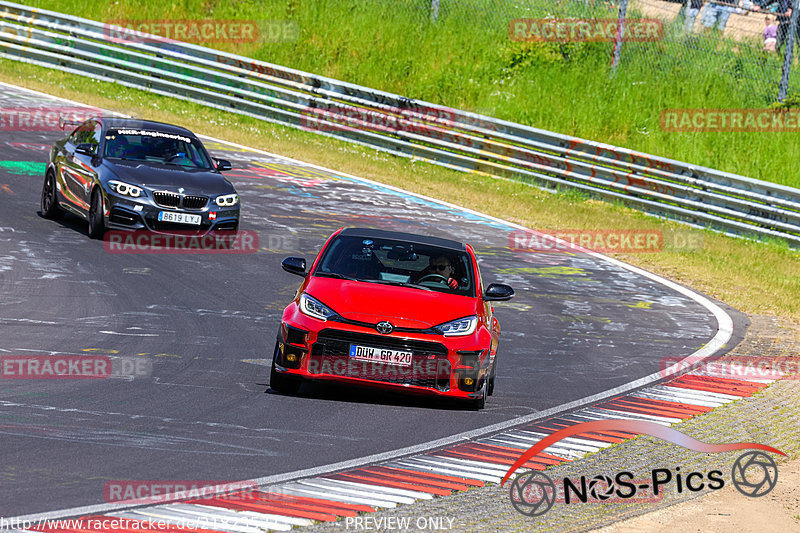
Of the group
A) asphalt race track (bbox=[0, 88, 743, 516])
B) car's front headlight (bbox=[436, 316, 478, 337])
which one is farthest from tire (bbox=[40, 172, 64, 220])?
car's front headlight (bbox=[436, 316, 478, 337])

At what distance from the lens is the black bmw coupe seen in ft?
52.9

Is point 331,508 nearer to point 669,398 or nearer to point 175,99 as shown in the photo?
point 669,398

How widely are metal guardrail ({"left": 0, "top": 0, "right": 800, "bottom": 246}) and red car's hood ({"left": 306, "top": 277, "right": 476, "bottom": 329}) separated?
13.3m

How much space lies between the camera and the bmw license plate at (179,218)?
53.3ft

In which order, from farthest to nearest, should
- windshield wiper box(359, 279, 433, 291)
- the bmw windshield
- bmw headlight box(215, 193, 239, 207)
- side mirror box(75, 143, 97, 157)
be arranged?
the bmw windshield < side mirror box(75, 143, 97, 157) < bmw headlight box(215, 193, 239, 207) < windshield wiper box(359, 279, 433, 291)

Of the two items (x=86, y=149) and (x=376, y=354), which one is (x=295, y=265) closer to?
(x=376, y=354)

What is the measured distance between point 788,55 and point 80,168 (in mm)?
15793

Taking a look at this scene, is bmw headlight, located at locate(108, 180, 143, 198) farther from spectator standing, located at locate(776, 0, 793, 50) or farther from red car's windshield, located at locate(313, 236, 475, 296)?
spectator standing, located at locate(776, 0, 793, 50)

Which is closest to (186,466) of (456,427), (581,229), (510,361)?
(456,427)

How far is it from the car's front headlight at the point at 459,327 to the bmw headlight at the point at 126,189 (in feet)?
24.6

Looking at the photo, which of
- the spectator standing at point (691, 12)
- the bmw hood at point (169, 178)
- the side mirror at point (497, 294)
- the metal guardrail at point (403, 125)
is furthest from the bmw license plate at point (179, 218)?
the spectator standing at point (691, 12)

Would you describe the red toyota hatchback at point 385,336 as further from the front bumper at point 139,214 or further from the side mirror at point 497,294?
the front bumper at point 139,214

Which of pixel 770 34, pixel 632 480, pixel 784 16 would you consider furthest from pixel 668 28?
pixel 632 480

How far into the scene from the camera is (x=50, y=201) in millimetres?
17547
